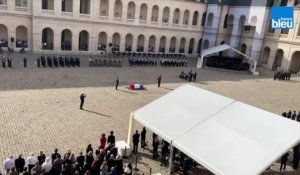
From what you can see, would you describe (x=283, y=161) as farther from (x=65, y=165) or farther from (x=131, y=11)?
(x=131, y=11)

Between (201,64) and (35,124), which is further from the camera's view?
(201,64)

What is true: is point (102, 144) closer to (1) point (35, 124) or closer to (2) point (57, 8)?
(1) point (35, 124)

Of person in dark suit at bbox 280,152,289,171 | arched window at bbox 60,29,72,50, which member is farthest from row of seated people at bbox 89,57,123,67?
person in dark suit at bbox 280,152,289,171

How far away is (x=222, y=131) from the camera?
1138 cm

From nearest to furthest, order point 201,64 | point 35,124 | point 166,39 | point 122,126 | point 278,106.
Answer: point 35,124 < point 122,126 < point 278,106 < point 201,64 < point 166,39

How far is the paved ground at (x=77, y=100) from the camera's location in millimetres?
14992

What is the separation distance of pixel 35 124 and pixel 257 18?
41522 millimetres

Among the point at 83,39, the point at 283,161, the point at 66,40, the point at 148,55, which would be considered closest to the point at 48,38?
the point at 66,40

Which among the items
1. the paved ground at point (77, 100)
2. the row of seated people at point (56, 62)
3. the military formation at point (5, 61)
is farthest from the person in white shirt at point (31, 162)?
the row of seated people at point (56, 62)

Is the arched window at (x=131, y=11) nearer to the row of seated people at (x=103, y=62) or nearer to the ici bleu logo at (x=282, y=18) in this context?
the row of seated people at (x=103, y=62)

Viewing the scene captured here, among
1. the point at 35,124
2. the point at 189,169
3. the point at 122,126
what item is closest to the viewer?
the point at 189,169

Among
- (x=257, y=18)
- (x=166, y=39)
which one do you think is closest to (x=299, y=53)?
(x=257, y=18)

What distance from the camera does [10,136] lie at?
14.8m

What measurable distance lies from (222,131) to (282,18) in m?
41.5
